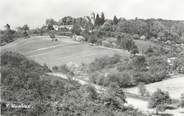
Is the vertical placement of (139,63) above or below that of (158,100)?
below

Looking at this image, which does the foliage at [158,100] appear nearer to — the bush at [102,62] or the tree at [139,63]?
the tree at [139,63]

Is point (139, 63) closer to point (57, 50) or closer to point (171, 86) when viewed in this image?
point (171, 86)

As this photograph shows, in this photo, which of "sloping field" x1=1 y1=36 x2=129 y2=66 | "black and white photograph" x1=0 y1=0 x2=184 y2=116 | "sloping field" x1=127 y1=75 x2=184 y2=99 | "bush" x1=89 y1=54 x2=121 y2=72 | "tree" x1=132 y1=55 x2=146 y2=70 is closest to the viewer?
"black and white photograph" x1=0 y1=0 x2=184 y2=116

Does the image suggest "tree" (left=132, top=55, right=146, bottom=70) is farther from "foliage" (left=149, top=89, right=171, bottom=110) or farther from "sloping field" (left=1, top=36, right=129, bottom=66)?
"foliage" (left=149, top=89, right=171, bottom=110)

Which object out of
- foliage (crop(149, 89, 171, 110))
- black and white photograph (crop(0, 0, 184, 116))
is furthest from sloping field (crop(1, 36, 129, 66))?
foliage (crop(149, 89, 171, 110))

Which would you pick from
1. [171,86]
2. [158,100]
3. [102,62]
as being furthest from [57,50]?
[158,100]

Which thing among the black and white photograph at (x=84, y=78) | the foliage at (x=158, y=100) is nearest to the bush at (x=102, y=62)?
the black and white photograph at (x=84, y=78)

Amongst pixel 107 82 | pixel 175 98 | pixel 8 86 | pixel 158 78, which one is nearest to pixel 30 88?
pixel 8 86
